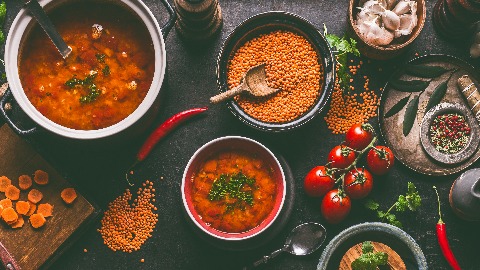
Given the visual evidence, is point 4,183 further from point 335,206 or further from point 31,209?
point 335,206

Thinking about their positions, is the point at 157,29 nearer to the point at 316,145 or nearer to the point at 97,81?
the point at 97,81

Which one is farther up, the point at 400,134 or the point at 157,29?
the point at 157,29

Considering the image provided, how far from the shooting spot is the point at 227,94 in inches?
114

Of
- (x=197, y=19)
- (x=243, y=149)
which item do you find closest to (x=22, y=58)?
(x=197, y=19)

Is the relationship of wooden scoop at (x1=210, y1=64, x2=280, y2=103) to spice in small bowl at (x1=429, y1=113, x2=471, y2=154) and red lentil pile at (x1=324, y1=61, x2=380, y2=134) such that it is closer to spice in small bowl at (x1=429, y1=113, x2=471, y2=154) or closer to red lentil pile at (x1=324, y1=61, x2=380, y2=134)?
red lentil pile at (x1=324, y1=61, x2=380, y2=134)

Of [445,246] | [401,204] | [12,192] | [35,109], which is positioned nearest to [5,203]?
[12,192]

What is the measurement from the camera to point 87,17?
283 centimetres

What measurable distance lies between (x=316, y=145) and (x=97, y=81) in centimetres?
107

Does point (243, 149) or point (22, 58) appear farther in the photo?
point (243, 149)

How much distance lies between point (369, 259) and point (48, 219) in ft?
4.79

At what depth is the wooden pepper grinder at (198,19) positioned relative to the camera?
289 centimetres

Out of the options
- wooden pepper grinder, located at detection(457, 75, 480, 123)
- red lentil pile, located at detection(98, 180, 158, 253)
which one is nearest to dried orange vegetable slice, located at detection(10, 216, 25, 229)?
red lentil pile, located at detection(98, 180, 158, 253)

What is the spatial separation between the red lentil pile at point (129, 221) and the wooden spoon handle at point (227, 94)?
55 centimetres

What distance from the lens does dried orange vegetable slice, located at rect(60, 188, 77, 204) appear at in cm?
299
